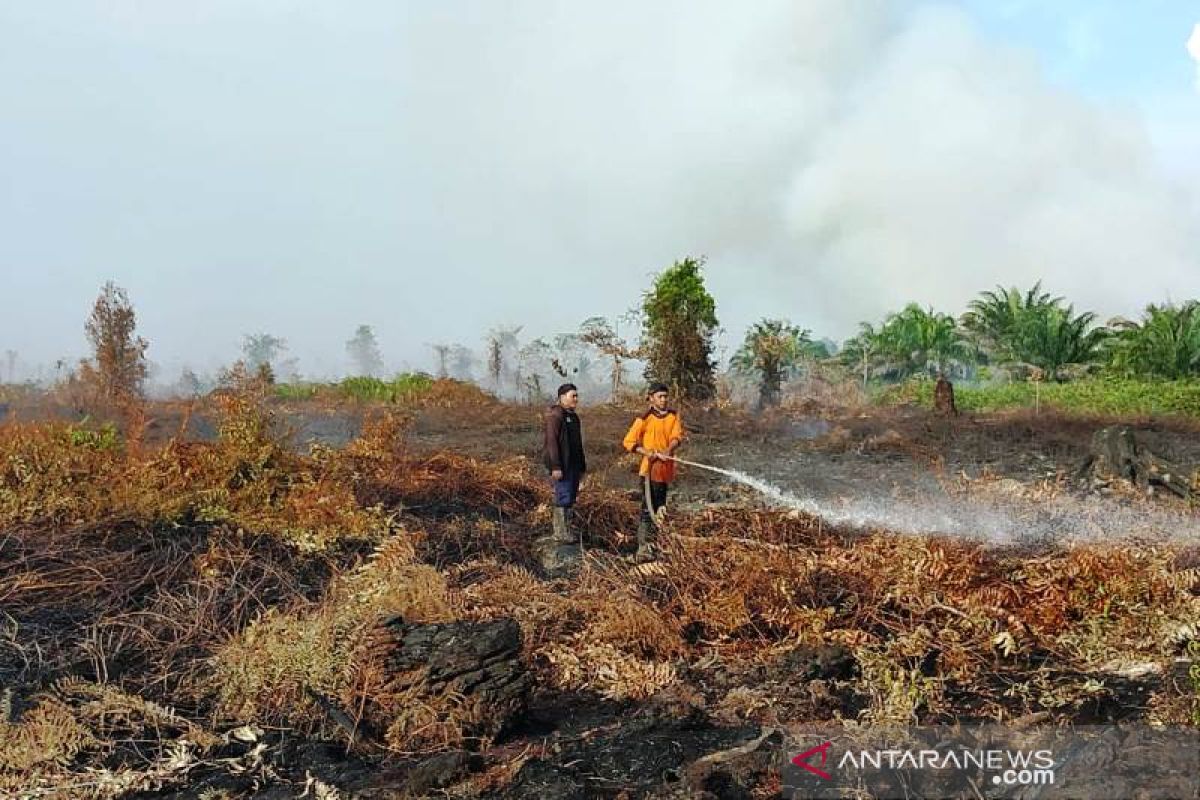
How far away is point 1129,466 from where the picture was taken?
32.6 feet

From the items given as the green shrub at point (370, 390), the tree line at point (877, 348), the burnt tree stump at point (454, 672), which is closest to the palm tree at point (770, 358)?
the tree line at point (877, 348)

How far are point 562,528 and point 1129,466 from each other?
651cm

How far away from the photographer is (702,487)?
11.2 meters

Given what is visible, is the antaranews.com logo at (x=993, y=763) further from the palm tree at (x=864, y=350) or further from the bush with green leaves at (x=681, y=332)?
the palm tree at (x=864, y=350)

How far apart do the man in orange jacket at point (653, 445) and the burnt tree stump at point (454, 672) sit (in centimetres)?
265

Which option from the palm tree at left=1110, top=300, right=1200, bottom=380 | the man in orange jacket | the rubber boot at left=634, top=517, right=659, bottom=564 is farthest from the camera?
the palm tree at left=1110, top=300, right=1200, bottom=380

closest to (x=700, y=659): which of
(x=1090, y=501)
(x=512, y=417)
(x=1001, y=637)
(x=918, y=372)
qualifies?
(x=1001, y=637)

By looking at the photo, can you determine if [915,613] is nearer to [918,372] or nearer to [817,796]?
[817,796]

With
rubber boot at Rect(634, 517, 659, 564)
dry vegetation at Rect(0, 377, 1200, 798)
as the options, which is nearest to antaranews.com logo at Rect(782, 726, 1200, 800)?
dry vegetation at Rect(0, 377, 1200, 798)

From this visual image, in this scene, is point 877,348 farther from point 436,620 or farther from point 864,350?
point 436,620

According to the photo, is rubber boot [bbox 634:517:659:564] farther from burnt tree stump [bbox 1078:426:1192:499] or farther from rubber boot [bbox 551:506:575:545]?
burnt tree stump [bbox 1078:426:1192:499]

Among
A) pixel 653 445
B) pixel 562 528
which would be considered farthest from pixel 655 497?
pixel 562 528

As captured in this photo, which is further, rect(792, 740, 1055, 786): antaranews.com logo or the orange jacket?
the orange jacket

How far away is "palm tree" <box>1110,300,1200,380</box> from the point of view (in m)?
24.1
